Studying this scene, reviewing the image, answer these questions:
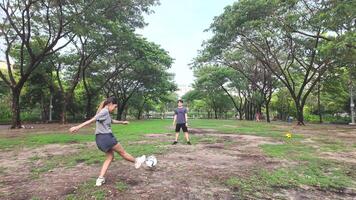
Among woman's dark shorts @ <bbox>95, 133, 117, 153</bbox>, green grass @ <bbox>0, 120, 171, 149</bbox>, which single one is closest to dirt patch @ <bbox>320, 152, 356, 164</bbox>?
woman's dark shorts @ <bbox>95, 133, 117, 153</bbox>

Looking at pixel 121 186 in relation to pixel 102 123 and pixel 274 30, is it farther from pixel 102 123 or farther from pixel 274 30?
pixel 274 30

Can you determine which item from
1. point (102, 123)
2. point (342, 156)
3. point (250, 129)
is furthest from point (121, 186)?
point (250, 129)

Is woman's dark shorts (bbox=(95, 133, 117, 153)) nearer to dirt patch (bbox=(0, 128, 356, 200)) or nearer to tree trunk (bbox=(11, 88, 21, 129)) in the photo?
dirt patch (bbox=(0, 128, 356, 200))

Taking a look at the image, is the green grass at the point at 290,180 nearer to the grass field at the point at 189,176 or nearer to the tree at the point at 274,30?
the grass field at the point at 189,176

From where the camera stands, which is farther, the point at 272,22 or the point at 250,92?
the point at 250,92

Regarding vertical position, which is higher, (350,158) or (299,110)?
(299,110)

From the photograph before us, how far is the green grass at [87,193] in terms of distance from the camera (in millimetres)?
4180

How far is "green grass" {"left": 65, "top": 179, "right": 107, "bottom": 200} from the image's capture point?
4.18 metres

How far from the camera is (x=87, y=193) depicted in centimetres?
435

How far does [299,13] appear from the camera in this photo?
718 inches

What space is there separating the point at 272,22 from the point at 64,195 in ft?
60.5

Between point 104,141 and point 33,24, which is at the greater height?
point 33,24

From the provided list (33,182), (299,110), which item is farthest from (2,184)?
(299,110)

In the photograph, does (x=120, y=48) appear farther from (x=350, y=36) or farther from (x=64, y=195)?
(x=64, y=195)
